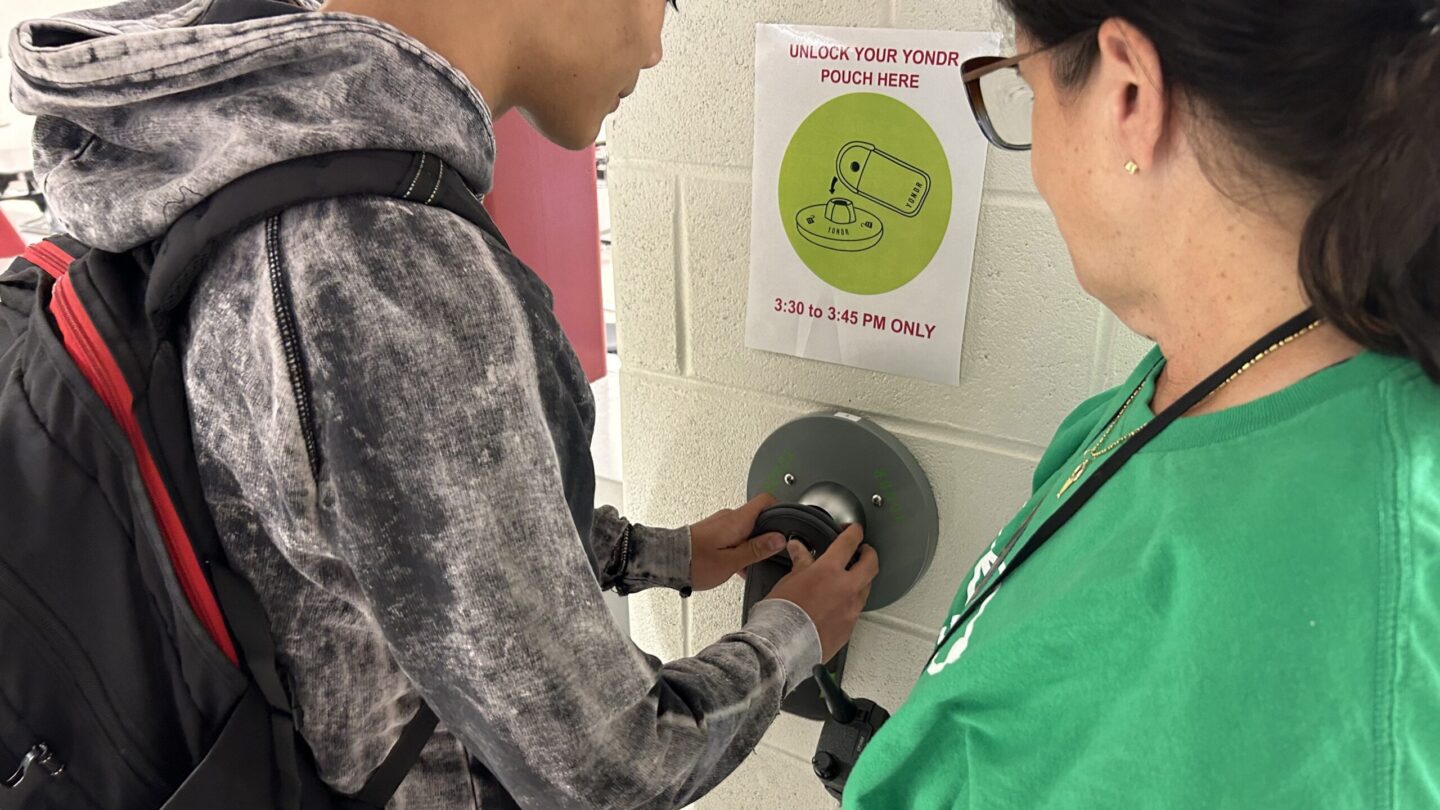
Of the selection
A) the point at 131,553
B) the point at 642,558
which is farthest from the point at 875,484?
the point at 131,553

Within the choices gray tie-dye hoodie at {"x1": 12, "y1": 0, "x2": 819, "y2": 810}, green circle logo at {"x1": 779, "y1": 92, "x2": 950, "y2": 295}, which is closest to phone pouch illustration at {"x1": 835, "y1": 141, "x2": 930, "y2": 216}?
green circle logo at {"x1": 779, "y1": 92, "x2": 950, "y2": 295}

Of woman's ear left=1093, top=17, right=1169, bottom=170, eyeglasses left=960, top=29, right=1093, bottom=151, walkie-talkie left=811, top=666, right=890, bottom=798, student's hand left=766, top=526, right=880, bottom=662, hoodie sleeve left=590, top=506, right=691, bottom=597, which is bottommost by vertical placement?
walkie-talkie left=811, top=666, right=890, bottom=798

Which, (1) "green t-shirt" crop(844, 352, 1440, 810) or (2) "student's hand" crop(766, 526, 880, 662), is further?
(2) "student's hand" crop(766, 526, 880, 662)

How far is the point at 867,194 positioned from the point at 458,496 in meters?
0.56

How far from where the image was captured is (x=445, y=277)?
0.54 meters

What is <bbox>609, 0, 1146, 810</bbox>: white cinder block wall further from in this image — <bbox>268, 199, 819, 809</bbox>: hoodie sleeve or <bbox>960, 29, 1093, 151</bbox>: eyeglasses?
<bbox>268, 199, 819, 809</bbox>: hoodie sleeve

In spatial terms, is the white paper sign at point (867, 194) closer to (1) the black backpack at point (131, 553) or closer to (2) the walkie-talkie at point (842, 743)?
(2) the walkie-talkie at point (842, 743)

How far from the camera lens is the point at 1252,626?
0.41 m

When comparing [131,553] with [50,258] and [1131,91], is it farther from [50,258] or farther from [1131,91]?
[1131,91]

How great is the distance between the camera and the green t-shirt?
393 mm

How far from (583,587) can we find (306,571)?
0.55 ft

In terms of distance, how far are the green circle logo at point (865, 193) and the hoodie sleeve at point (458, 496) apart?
0.47 m

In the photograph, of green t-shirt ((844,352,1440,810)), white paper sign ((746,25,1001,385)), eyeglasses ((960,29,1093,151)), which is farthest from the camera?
white paper sign ((746,25,1001,385))

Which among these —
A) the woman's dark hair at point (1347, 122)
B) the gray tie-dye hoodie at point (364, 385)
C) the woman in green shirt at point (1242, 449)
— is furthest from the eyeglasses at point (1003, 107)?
the gray tie-dye hoodie at point (364, 385)
